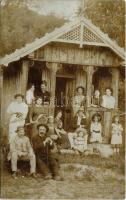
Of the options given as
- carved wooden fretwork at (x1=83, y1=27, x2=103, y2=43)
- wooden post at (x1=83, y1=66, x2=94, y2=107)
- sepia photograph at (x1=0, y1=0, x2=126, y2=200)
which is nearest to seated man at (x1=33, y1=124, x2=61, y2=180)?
sepia photograph at (x1=0, y1=0, x2=126, y2=200)

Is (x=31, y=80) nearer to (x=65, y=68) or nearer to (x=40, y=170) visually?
(x=65, y=68)

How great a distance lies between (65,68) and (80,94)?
1.10 feet

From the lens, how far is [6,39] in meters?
5.56

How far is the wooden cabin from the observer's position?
→ 555cm

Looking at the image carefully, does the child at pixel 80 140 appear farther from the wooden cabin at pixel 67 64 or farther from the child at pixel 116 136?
the child at pixel 116 136

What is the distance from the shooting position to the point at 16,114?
5.59 meters

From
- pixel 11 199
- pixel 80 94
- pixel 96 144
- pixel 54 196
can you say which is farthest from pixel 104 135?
pixel 11 199

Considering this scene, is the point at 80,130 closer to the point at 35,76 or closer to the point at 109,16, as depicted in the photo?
the point at 35,76

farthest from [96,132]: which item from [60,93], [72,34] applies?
[72,34]

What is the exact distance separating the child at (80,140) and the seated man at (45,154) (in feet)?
0.88

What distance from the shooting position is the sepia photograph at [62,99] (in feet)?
18.2

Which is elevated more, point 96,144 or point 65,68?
point 65,68

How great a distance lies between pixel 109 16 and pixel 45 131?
4.86 feet

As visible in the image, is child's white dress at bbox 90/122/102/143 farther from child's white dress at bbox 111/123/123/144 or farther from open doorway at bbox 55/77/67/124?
open doorway at bbox 55/77/67/124
